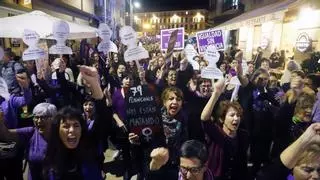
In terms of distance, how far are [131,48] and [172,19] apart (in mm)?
115467

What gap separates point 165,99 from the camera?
13.4 ft

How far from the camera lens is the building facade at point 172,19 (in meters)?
114

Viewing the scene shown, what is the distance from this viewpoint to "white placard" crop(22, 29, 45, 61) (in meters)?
5.10

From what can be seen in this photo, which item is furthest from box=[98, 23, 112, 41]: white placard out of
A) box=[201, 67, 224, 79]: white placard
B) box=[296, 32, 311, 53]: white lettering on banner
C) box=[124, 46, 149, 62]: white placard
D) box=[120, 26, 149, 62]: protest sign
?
box=[296, 32, 311, 53]: white lettering on banner

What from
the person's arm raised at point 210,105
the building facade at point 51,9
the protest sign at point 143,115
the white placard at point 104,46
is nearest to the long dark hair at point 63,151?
the protest sign at point 143,115

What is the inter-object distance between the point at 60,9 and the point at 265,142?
20.7 metres

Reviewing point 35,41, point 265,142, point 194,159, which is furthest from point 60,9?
point 194,159

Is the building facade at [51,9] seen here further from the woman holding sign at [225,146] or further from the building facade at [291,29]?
the woman holding sign at [225,146]

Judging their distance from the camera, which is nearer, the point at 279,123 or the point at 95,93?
the point at 95,93

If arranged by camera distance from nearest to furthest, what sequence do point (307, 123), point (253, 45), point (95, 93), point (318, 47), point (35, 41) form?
point (95, 93) → point (307, 123) → point (35, 41) → point (318, 47) → point (253, 45)

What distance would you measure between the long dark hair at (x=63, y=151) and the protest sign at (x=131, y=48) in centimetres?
195

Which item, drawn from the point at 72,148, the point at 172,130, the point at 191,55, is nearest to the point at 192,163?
the point at 72,148

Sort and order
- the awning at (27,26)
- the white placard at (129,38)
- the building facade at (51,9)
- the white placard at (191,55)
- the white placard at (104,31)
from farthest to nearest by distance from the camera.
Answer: the building facade at (51,9), the awning at (27,26), the white placard at (191,55), the white placard at (104,31), the white placard at (129,38)

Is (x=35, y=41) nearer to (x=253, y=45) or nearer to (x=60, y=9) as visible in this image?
(x=253, y=45)
